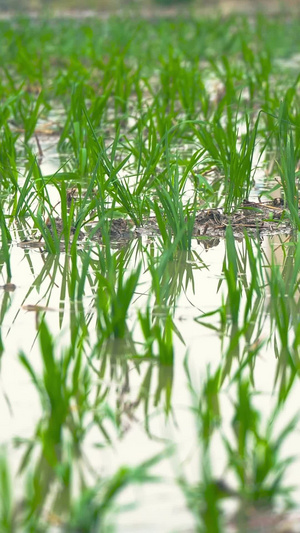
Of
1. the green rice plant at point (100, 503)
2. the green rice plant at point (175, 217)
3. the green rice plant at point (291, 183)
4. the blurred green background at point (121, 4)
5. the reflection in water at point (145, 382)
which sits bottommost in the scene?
the green rice plant at point (100, 503)

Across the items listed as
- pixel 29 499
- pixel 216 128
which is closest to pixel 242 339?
pixel 29 499

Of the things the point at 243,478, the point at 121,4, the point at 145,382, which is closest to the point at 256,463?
the point at 243,478

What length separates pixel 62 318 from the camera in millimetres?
1969

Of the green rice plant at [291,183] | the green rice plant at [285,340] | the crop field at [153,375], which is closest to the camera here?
the crop field at [153,375]

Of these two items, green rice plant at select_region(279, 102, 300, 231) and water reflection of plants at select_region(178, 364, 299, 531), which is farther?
green rice plant at select_region(279, 102, 300, 231)

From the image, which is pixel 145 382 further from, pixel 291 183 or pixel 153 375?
pixel 291 183

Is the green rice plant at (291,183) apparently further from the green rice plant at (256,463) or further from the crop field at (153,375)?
the green rice plant at (256,463)

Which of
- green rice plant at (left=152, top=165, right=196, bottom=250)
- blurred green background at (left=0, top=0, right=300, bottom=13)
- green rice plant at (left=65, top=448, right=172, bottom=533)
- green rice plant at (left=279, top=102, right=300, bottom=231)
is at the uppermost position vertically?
blurred green background at (left=0, top=0, right=300, bottom=13)

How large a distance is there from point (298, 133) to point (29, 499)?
2.49 m

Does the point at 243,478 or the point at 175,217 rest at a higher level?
the point at 175,217

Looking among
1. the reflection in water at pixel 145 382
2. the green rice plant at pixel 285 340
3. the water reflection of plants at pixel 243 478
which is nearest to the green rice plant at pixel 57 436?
the reflection in water at pixel 145 382

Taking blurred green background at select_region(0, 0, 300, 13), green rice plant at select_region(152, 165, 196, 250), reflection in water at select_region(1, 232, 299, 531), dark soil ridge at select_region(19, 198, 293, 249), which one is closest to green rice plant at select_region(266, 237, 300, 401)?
reflection in water at select_region(1, 232, 299, 531)

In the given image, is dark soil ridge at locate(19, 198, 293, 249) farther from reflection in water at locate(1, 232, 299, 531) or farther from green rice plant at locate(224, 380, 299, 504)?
green rice plant at locate(224, 380, 299, 504)

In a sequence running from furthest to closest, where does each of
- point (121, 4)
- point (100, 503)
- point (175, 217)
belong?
point (121, 4), point (175, 217), point (100, 503)
